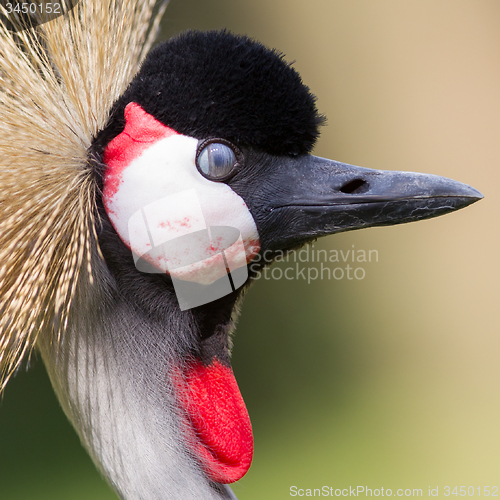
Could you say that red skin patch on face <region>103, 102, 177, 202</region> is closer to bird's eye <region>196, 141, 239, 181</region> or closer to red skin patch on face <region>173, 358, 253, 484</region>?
A: bird's eye <region>196, 141, 239, 181</region>

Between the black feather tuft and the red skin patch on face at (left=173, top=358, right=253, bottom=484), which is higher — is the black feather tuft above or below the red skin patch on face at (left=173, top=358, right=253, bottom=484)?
above

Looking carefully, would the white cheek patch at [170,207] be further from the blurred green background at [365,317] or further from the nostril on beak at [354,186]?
the blurred green background at [365,317]

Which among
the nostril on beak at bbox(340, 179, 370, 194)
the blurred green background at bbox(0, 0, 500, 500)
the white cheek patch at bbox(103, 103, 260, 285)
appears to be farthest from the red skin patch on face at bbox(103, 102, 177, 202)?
the blurred green background at bbox(0, 0, 500, 500)

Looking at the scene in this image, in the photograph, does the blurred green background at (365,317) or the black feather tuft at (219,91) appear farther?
the blurred green background at (365,317)

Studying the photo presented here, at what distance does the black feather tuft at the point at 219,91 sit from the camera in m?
0.64

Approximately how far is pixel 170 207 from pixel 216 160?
84 millimetres

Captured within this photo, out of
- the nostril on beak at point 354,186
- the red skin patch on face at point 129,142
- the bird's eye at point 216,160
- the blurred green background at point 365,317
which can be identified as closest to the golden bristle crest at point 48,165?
the red skin patch on face at point 129,142

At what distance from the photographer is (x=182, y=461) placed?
A: 2.34 feet

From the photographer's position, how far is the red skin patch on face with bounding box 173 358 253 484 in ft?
2.45

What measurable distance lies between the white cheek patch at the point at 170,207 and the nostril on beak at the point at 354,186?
0.14 metres

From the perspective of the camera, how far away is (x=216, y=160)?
2.15 feet

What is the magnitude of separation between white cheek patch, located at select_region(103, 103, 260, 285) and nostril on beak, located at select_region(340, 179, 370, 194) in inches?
5.5

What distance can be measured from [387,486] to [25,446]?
153 centimetres

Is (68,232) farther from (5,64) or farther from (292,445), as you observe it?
(292,445)
